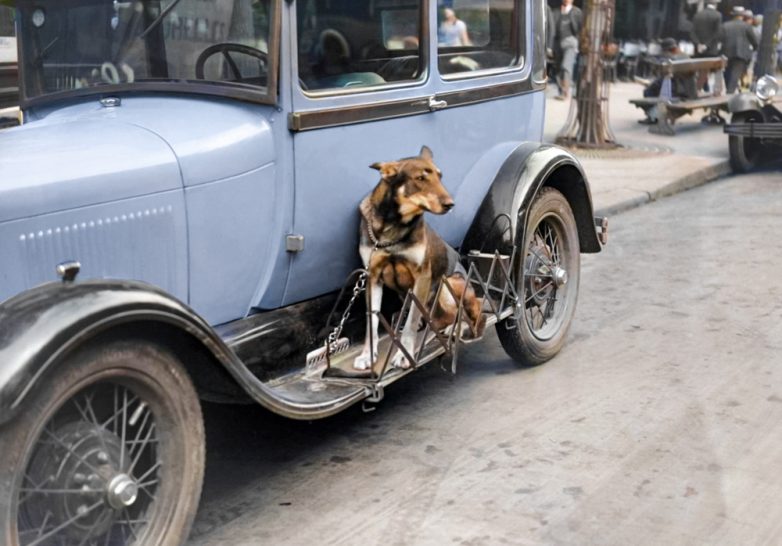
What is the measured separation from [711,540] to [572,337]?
2.23 metres

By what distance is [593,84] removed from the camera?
11.8 m

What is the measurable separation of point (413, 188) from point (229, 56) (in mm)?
791

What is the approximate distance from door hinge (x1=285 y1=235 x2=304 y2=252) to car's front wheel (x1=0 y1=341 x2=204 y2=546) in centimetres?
86

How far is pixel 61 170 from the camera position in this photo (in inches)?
115

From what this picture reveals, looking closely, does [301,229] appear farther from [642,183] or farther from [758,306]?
[642,183]

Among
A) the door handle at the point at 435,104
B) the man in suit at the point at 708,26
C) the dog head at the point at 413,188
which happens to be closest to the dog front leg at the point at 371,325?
the dog head at the point at 413,188

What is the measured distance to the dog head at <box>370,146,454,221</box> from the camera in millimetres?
3623

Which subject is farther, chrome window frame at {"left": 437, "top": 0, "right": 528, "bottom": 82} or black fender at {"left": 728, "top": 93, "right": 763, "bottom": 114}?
black fender at {"left": 728, "top": 93, "right": 763, "bottom": 114}

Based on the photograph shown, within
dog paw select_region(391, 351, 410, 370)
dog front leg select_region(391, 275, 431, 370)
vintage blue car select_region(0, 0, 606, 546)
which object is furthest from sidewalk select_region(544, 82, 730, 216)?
dog paw select_region(391, 351, 410, 370)

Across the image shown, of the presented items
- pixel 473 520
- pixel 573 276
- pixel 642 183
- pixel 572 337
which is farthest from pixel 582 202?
pixel 642 183

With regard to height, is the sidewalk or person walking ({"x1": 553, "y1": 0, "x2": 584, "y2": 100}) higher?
Result: person walking ({"x1": 553, "y1": 0, "x2": 584, "y2": 100})

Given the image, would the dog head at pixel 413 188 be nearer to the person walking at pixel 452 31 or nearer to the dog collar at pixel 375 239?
the dog collar at pixel 375 239

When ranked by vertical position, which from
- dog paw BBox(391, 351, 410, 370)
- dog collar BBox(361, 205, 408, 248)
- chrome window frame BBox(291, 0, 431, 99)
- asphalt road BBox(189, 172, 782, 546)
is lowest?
asphalt road BBox(189, 172, 782, 546)

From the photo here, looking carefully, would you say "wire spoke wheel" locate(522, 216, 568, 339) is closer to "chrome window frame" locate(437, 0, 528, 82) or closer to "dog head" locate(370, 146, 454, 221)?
"chrome window frame" locate(437, 0, 528, 82)
